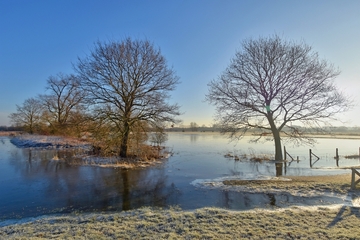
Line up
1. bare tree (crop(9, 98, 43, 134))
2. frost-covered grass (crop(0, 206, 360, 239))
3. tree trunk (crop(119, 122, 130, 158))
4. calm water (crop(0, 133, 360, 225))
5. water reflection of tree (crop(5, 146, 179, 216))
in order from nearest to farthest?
frost-covered grass (crop(0, 206, 360, 239)), calm water (crop(0, 133, 360, 225)), water reflection of tree (crop(5, 146, 179, 216)), tree trunk (crop(119, 122, 130, 158)), bare tree (crop(9, 98, 43, 134))

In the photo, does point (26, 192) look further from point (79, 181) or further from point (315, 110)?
point (315, 110)

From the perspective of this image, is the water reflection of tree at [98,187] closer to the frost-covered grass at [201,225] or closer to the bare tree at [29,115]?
the frost-covered grass at [201,225]

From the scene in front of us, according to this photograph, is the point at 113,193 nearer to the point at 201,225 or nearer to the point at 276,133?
the point at 201,225

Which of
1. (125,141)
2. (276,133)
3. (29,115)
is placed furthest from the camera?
(29,115)

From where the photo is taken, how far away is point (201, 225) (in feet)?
17.6

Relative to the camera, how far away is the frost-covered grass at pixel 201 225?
482 cm

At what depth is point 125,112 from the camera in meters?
18.3

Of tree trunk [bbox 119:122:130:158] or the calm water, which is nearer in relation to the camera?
the calm water

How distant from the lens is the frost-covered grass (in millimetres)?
4824

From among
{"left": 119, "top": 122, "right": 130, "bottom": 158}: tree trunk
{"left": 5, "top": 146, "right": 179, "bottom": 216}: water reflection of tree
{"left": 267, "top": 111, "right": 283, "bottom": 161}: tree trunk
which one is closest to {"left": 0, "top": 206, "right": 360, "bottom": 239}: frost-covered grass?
{"left": 5, "top": 146, "right": 179, "bottom": 216}: water reflection of tree

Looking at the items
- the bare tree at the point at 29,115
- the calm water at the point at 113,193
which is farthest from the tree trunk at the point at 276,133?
the bare tree at the point at 29,115

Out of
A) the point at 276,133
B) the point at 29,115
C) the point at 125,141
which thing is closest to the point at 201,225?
the point at 125,141

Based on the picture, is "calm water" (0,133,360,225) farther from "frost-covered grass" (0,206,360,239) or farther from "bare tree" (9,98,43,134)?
"bare tree" (9,98,43,134)

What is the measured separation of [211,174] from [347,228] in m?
8.44
